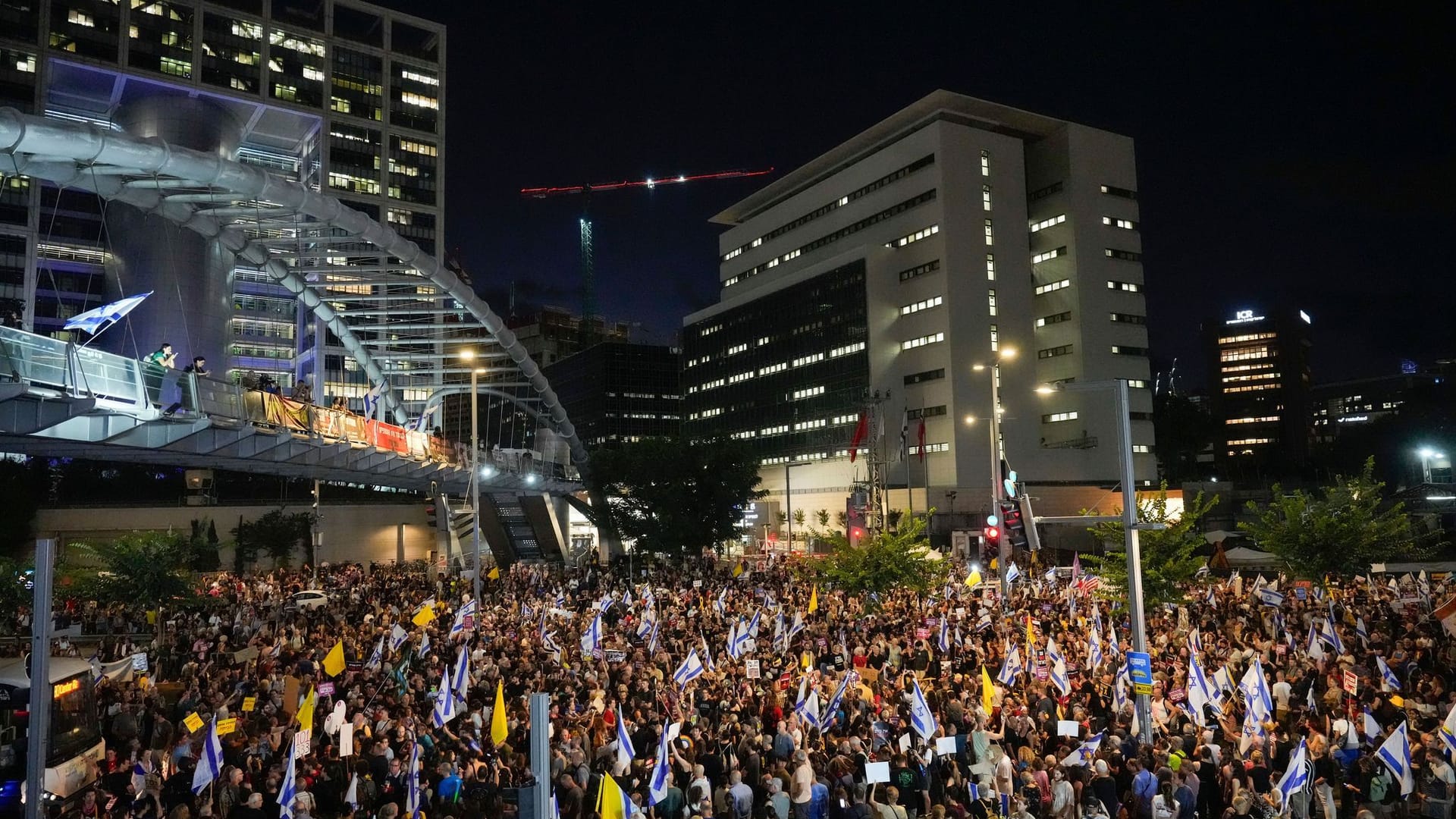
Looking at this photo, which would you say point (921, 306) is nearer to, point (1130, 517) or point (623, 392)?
point (623, 392)

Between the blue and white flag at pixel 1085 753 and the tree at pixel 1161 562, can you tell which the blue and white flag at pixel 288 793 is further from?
the tree at pixel 1161 562

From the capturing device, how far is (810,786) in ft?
37.7

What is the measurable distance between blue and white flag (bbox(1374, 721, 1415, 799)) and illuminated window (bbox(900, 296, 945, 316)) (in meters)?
81.0

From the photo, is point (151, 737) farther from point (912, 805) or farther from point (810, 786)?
point (912, 805)

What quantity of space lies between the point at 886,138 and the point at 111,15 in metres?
72.6

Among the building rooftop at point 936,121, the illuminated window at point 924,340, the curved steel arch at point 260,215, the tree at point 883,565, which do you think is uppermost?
the building rooftop at point 936,121

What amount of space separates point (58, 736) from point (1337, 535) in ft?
106

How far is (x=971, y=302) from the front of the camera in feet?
299

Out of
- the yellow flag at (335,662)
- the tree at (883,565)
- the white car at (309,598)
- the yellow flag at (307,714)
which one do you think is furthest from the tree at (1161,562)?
the white car at (309,598)

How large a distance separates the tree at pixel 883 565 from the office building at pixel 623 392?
10997cm

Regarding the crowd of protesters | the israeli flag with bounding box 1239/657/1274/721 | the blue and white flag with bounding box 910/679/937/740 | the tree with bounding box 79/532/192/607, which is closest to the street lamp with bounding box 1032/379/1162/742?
the crowd of protesters

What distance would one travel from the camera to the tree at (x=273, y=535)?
63.8 metres

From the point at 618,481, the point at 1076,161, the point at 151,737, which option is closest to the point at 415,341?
the point at 618,481

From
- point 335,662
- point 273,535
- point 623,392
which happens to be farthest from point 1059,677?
point 623,392
